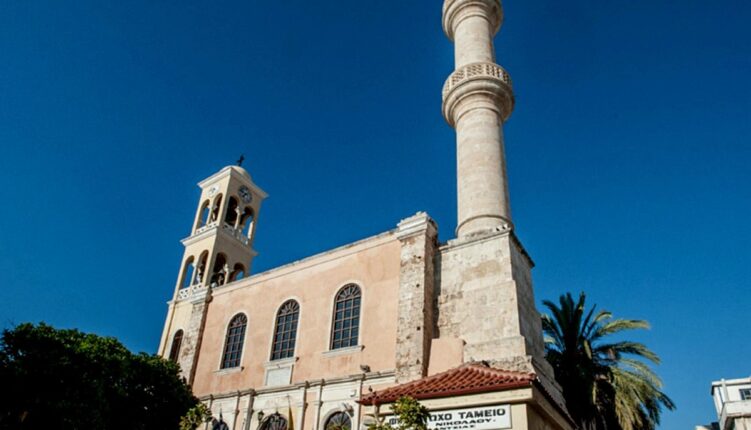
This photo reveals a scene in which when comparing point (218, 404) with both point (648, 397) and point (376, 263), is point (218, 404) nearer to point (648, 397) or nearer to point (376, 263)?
point (376, 263)

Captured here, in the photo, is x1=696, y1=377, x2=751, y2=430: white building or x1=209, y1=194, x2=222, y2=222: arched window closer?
x1=209, y1=194, x2=222, y2=222: arched window

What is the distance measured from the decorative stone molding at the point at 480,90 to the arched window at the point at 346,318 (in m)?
7.17

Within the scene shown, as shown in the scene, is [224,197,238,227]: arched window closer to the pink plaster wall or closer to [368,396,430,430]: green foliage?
the pink plaster wall

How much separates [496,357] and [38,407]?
36.1 feet

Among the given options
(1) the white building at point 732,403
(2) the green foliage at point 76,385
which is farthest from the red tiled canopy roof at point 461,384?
(1) the white building at point 732,403

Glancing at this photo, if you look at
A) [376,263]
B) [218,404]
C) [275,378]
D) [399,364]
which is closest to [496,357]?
[399,364]

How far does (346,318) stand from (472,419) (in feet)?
24.5

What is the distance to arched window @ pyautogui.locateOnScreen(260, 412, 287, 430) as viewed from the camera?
1509 centimetres

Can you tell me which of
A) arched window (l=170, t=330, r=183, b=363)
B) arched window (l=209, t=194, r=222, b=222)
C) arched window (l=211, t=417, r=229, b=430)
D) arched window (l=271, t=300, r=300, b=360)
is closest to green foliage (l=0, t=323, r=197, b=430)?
arched window (l=211, t=417, r=229, b=430)

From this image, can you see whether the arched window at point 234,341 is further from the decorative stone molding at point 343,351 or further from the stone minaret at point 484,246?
the stone minaret at point 484,246

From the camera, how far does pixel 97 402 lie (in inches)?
523

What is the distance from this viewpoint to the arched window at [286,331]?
1655 cm

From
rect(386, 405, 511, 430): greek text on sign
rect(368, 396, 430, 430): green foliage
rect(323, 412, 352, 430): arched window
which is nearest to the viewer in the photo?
rect(368, 396, 430, 430): green foliage

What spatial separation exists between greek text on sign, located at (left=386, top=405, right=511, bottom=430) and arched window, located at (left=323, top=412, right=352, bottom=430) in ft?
16.6
